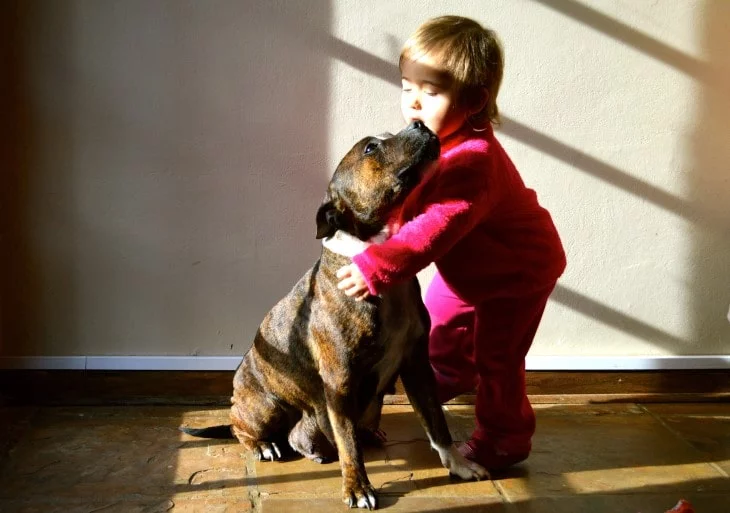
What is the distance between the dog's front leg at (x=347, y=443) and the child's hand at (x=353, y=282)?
0.88 ft

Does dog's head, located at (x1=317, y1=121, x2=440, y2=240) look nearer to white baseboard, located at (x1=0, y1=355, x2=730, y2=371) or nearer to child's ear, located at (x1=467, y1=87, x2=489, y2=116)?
child's ear, located at (x1=467, y1=87, x2=489, y2=116)

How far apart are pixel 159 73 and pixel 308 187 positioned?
2.04 ft

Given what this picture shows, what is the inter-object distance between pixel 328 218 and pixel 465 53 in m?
0.58

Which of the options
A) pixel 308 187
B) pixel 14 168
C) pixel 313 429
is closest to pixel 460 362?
pixel 313 429

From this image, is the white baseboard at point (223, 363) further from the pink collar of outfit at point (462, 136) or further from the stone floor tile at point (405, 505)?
the pink collar of outfit at point (462, 136)

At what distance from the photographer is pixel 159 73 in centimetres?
296

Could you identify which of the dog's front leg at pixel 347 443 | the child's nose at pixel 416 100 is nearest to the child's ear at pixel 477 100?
the child's nose at pixel 416 100

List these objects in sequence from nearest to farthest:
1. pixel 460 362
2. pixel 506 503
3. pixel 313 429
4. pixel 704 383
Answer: pixel 506 503
pixel 313 429
pixel 460 362
pixel 704 383

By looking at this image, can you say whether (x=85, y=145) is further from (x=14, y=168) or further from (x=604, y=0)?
(x=604, y=0)

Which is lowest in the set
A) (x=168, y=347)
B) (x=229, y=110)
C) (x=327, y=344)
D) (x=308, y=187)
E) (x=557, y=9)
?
(x=168, y=347)

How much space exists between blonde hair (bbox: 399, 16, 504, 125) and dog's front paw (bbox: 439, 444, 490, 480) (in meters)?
0.96

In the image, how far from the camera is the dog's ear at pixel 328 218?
238 cm

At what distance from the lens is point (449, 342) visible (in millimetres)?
2816

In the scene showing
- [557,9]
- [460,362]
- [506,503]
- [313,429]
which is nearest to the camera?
[506,503]
